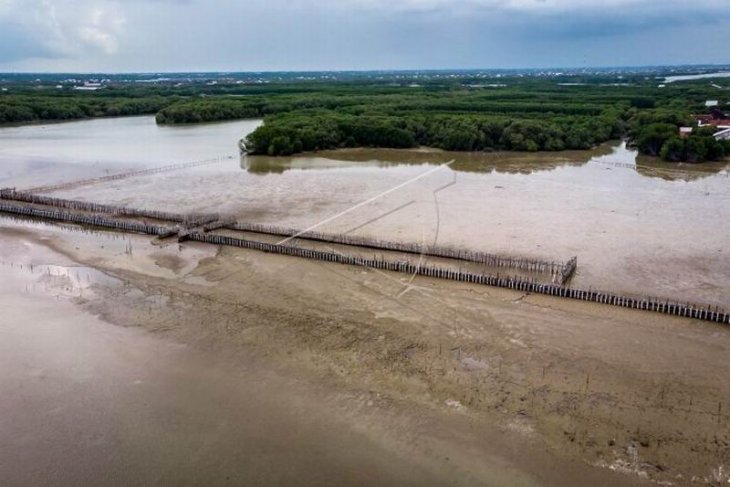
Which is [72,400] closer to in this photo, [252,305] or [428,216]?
[252,305]

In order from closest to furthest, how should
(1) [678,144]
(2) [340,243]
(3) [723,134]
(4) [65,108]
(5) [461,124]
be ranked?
(2) [340,243], (1) [678,144], (3) [723,134], (5) [461,124], (4) [65,108]

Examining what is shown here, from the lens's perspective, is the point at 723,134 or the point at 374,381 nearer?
the point at 374,381

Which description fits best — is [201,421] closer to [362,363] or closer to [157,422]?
[157,422]

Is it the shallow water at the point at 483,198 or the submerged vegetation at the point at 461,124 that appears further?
the submerged vegetation at the point at 461,124

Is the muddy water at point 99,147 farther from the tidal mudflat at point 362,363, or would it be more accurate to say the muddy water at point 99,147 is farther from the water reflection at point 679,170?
the water reflection at point 679,170

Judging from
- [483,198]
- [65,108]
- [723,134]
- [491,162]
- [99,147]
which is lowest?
[483,198]

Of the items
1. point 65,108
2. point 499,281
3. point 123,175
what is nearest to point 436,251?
point 499,281

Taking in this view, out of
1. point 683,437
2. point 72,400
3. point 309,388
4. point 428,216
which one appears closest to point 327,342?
point 309,388

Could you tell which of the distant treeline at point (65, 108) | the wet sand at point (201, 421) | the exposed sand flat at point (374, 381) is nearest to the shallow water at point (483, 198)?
the exposed sand flat at point (374, 381)
